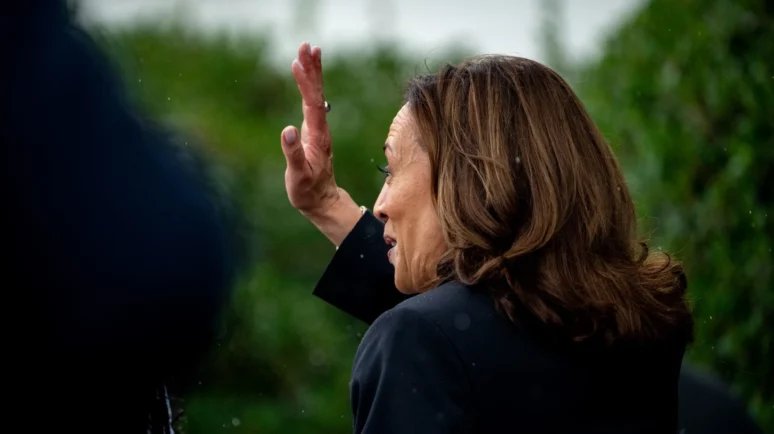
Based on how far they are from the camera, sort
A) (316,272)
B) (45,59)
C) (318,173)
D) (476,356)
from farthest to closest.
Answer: (316,272) → (318,173) → (476,356) → (45,59)

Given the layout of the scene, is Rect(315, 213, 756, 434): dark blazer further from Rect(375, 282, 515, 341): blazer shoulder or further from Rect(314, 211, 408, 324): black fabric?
Rect(314, 211, 408, 324): black fabric

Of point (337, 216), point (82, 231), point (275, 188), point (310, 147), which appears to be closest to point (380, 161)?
point (275, 188)

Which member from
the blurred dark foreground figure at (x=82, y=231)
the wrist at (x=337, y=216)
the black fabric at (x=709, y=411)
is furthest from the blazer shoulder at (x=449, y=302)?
the black fabric at (x=709, y=411)

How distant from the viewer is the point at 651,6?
4395mm

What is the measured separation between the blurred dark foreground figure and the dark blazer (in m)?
0.69

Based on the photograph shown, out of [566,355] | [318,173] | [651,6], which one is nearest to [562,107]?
[566,355]

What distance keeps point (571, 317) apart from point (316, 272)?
4.31 m

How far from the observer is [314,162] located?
2801 mm

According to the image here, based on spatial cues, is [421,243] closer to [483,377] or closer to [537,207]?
[537,207]

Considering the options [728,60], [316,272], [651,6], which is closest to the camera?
[728,60]

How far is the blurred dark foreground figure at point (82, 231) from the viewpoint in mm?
1137

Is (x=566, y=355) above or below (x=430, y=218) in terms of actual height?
below

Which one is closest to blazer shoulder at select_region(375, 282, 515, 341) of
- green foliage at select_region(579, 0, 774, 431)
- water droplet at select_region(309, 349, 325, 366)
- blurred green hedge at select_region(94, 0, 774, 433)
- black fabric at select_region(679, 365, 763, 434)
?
blurred green hedge at select_region(94, 0, 774, 433)

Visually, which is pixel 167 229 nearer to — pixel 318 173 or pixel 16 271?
pixel 16 271
